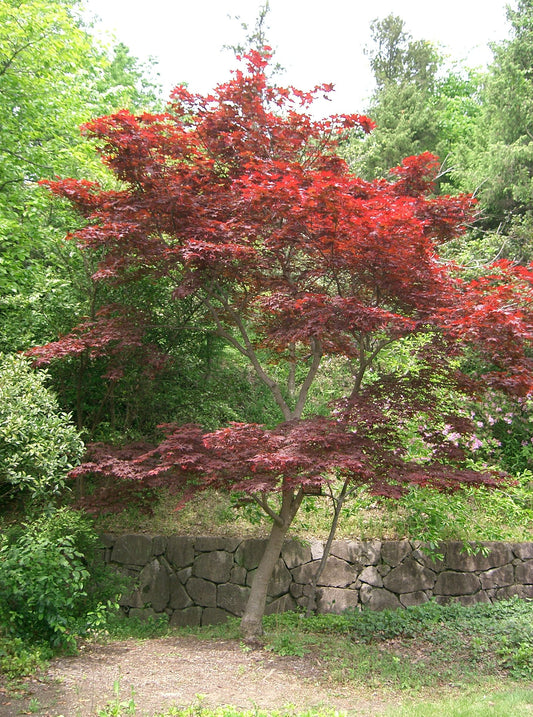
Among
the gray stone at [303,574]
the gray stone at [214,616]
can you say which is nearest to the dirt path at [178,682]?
the gray stone at [214,616]

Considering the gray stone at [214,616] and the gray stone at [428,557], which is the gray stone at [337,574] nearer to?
the gray stone at [428,557]

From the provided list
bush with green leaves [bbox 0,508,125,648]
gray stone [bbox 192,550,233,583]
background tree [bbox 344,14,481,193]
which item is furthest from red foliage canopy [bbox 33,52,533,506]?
background tree [bbox 344,14,481,193]

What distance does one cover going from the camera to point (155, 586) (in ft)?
21.4

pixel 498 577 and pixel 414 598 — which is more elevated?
pixel 498 577

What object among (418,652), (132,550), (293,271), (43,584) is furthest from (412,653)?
(293,271)

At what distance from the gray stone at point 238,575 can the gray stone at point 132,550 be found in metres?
0.94

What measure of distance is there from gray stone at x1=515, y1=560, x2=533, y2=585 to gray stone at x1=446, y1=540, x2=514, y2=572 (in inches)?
6.8

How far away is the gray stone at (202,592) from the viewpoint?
21.2ft

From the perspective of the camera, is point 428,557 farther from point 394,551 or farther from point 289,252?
point 289,252

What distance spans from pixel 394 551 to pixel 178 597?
244 cm

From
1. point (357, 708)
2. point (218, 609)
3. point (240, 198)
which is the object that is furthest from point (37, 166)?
point (357, 708)

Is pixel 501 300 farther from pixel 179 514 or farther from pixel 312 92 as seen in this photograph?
pixel 179 514

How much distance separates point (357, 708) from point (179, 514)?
3.42m

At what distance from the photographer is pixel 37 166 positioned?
27.5 ft
